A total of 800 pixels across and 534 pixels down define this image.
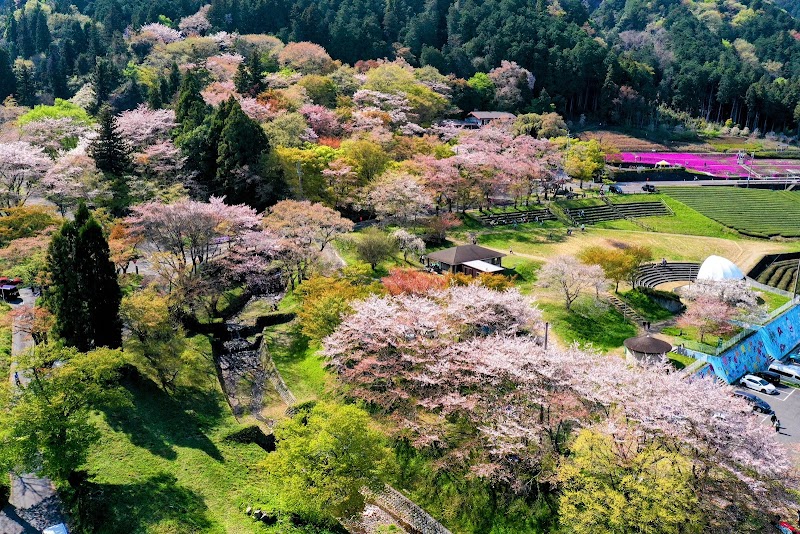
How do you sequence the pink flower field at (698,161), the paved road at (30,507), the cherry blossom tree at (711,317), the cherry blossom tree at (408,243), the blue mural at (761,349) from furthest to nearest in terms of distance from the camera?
1. the pink flower field at (698,161)
2. the cherry blossom tree at (408,243)
3. the cherry blossom tree at (711,317)
4. the blue mural at (761,349)
5. the paved road at (30,507)

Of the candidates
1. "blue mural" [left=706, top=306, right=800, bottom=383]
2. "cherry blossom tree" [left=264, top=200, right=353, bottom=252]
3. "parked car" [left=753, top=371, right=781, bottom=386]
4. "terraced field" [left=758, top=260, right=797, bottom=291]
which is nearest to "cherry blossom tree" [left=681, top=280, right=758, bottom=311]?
"blue mural" [left=706, top=306, right=800, bottom=383]

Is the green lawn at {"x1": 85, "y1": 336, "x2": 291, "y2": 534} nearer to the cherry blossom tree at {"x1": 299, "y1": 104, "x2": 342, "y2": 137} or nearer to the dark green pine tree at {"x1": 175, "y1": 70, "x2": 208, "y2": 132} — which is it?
the dark green pine tree at {"x1": 175, "y1": 70, "x2": 208, "y2": 132}

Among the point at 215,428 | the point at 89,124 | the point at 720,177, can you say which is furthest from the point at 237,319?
the point at 720,177

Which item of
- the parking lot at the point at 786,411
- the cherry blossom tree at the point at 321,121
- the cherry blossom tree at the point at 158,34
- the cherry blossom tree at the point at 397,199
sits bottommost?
the parking lot at the point at 786,411

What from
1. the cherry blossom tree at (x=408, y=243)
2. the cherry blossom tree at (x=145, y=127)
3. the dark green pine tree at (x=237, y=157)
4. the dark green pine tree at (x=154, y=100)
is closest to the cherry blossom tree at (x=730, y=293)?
the cherry blossom tree at (x=408, y=243)

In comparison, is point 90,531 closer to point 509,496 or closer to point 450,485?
point 450,485

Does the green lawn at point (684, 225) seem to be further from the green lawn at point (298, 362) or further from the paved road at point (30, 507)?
the paved road at point (30, 507)

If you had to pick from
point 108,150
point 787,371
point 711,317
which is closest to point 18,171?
point 108,150

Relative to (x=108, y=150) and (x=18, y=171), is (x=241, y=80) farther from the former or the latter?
(x=18, y=171)
